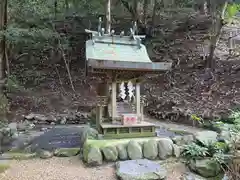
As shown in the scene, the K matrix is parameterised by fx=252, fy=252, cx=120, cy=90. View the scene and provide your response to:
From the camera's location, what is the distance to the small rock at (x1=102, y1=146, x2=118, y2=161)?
526 centimetres

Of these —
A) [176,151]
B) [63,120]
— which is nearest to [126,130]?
[176,151]

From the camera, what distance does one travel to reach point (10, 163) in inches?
210

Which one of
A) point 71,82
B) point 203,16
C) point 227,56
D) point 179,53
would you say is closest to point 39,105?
point 71,82

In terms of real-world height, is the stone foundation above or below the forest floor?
below

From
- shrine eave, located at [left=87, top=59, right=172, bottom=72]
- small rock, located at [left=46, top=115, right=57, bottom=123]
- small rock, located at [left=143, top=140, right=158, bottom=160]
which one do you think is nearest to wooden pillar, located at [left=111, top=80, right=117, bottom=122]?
shrine eave, located at [left=87, top=59, right=172, bottom=72]

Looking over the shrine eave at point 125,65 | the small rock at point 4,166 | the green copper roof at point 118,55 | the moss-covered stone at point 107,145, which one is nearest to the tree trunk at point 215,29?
the green copper roof at point 118,55

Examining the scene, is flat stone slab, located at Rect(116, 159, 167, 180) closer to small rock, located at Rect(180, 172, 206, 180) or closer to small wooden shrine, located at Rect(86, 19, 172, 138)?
small rock, located at Rect(180, 172, 206, 180)

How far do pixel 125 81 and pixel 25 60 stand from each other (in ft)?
33.7

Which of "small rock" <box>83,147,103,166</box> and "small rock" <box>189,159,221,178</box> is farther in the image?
"small rock" <box>83,147,103,166</box>

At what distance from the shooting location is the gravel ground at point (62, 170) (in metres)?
4.67

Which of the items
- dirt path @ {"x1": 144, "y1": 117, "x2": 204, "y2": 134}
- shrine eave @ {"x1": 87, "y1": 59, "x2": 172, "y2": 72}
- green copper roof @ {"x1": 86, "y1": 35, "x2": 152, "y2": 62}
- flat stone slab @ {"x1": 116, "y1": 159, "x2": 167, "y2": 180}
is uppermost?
green copper roof @ {"x1": 86, "y1": 35, "x2": 152, "y2": 62}

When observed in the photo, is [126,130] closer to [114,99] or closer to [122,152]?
[114,99]

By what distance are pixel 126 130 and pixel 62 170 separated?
76.1 inches

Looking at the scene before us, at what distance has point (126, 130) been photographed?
6.28m
